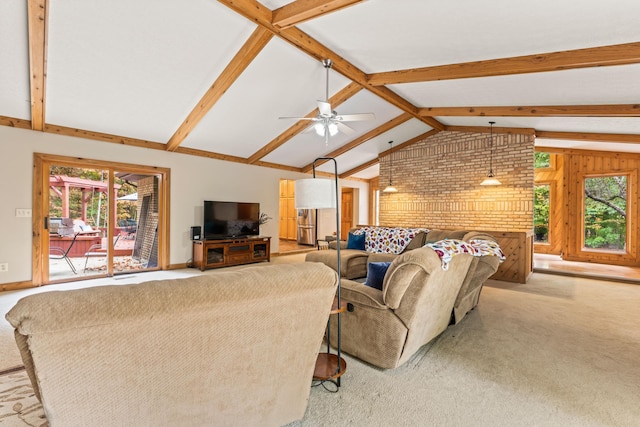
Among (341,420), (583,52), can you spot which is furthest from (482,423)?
(583,52)

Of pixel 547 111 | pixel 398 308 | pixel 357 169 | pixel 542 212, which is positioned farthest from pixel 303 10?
pixel 542 212

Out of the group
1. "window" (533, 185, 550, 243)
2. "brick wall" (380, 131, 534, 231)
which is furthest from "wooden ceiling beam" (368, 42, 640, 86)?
"window" (533, 185, 550, 243)

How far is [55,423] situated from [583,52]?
440cm

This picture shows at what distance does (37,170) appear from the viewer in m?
4.29

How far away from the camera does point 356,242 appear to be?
5.55 m

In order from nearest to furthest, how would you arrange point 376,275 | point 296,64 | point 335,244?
point 376,275 → point 296,64 → point 335,244

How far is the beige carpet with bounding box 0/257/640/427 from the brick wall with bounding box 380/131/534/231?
3.11 metres

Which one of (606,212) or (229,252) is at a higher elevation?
(606,212)

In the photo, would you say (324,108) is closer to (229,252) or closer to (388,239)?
(388,239)

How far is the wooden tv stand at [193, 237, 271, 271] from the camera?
18.7ft

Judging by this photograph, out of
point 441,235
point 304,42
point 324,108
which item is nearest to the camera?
point 304,42

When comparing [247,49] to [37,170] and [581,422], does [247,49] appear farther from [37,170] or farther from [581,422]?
[581,422]

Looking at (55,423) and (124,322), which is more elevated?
(124,322)

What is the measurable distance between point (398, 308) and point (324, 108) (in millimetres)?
2576
